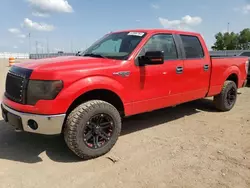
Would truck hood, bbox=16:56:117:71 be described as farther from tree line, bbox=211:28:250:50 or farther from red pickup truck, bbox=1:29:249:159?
tree line, bbox=211:28:250:50

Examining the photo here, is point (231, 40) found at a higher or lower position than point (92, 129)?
higher

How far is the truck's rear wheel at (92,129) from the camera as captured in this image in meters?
3.80

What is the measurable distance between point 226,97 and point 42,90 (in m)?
4.73

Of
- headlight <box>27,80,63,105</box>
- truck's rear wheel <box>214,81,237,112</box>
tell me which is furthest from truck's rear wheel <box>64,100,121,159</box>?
truck's rear wheel <box>214,81,237,112</box>

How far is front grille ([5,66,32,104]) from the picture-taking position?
12.5 ft

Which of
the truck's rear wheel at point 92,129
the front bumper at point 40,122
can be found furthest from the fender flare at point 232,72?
the front bumper at point 40,122

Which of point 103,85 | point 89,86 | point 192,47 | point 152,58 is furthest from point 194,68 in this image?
point 89,86

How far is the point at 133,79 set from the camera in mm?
4492

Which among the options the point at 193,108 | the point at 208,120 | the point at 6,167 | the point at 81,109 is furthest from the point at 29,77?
the point at 193,108

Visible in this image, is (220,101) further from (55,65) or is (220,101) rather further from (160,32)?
(55,65)

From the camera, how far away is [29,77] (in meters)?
3.76

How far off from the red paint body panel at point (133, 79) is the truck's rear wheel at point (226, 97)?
0.20 metres

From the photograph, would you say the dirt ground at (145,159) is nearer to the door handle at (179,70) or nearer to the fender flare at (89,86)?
the fender flare at (89,86)

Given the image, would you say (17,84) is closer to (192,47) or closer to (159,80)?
(159,80)
